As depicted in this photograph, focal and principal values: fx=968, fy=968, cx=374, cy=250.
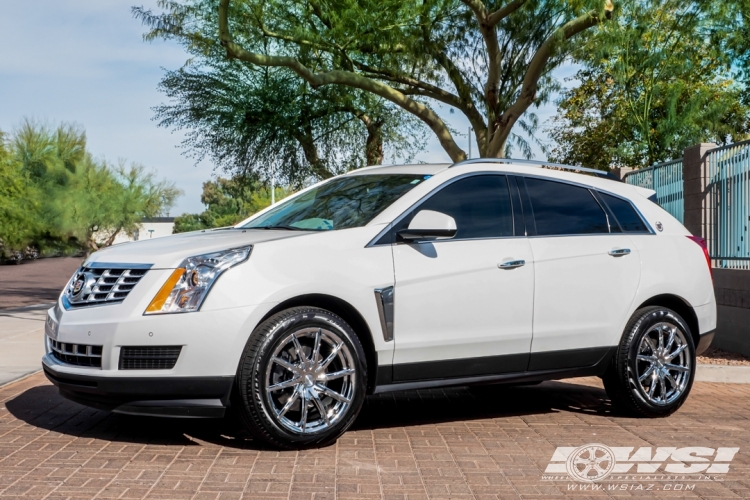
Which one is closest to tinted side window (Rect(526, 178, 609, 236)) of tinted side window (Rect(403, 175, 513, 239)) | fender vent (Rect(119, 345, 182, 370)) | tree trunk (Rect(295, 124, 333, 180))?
tinted side window (Rect(403, 175, 513, 239))

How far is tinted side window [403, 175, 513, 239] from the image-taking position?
6.67 meters

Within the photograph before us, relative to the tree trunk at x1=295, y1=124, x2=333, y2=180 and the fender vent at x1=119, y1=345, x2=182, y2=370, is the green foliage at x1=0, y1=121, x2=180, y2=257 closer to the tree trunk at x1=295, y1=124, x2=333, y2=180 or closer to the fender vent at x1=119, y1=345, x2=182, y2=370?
the tree trunk at x1=295, y1=124, x2=333, y2=180

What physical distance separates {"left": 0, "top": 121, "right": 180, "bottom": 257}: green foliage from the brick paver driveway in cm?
5651

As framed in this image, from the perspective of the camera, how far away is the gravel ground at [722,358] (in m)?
10.8

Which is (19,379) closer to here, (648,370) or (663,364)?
(648,370)

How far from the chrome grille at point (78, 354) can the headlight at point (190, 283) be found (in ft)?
1.47

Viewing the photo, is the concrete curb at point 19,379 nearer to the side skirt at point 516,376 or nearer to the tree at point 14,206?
the side skirt at point 516,376

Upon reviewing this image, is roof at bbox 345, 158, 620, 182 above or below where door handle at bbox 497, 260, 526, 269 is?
above

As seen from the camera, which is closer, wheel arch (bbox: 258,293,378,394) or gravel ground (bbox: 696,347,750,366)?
wheel arch (bbox: 258,293,378,394)

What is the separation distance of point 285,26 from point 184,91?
365 centimetres

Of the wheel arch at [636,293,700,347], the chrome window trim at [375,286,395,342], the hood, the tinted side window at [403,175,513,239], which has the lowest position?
the wheel arch at [636,293,700,347]

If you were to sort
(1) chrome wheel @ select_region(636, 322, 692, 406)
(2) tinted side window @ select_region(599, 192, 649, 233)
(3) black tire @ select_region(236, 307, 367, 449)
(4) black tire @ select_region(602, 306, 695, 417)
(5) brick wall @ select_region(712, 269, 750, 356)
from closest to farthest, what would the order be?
(3) black tire @ select_region(236, 307, 367, 449), (4) black tire @ select_region(602, 306, 695, 417), (1) chrome wheel @ select_region(636, 322, 692, 406), (2) tinted side window @ select_region(599, 192, 649, 233), (5) brick wall @ select_region(712, 269, 750, 356)

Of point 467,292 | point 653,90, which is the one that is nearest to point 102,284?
point 467,292

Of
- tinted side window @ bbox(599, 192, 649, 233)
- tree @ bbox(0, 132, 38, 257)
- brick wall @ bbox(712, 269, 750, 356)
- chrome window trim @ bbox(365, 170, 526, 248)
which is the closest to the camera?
chrome window trim @ bbox(365, 170, 526, 248)
